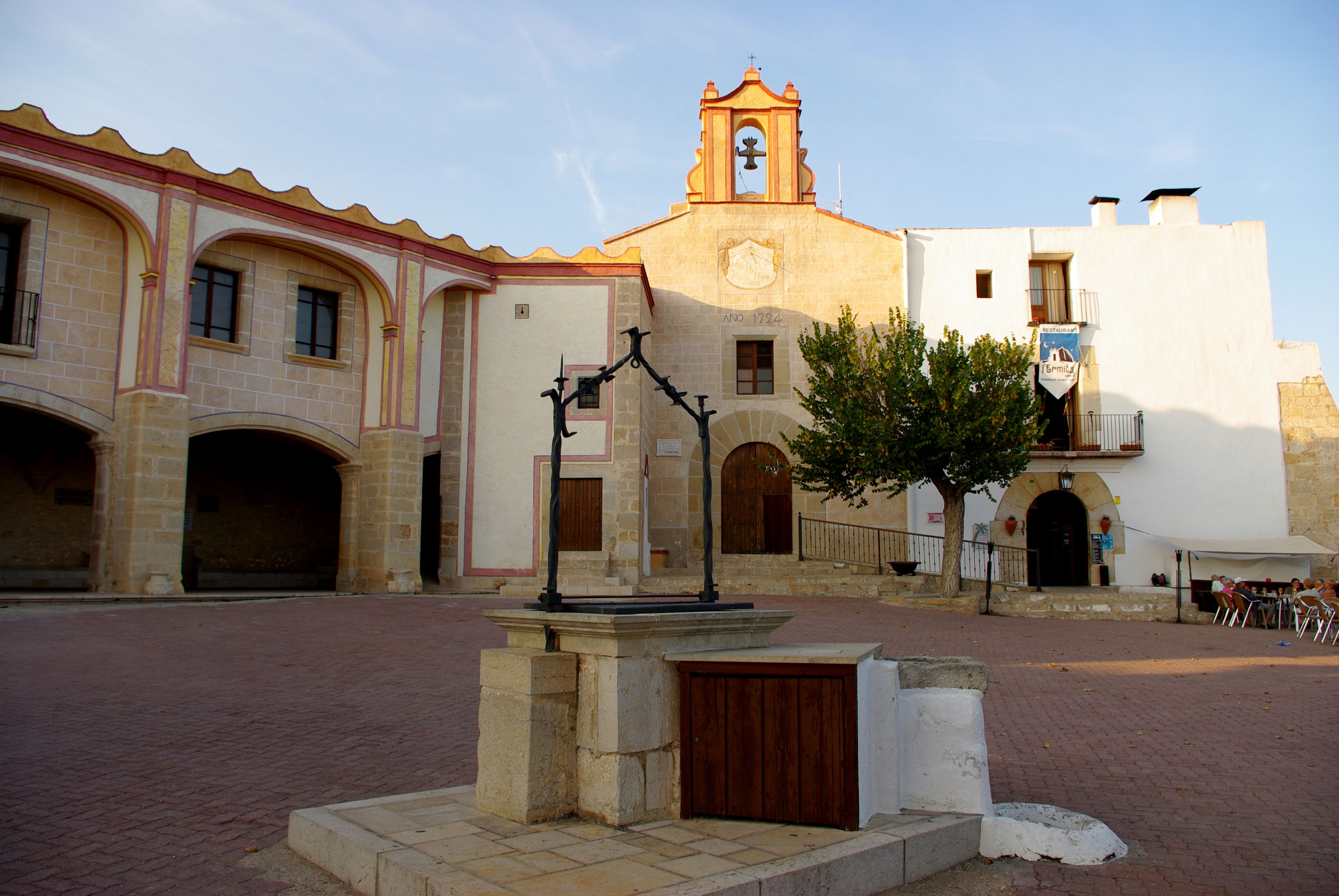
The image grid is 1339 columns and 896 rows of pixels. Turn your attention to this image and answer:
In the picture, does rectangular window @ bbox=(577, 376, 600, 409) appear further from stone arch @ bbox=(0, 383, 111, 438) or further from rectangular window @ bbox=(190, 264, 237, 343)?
stone arch @ bbox=(0, 383, 111, 438)

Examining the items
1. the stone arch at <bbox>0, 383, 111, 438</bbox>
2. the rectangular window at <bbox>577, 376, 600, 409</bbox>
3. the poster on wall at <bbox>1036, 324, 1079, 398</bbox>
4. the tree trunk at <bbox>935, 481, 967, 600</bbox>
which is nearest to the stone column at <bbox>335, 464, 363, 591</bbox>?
the stone arch at <bbox>0, 383, 111, 438</bbox>

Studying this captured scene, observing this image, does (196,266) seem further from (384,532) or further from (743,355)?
(743,355)

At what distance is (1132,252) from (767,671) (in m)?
22.3

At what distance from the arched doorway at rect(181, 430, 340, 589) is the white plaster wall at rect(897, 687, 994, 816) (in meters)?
16.3

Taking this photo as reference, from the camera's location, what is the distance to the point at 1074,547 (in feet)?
72.4

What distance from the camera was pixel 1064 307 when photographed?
2259 cm

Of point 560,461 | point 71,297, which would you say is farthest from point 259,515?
point 560,461

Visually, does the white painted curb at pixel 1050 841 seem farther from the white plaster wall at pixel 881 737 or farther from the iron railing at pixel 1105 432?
the iron railing at pixel 1105 432

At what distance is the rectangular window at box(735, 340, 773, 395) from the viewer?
22.5 metres

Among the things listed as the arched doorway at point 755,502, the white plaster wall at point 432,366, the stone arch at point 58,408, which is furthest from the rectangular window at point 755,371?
the stone arch at point 58,408

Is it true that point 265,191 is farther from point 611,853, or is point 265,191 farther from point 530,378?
point 611,853

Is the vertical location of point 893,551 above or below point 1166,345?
below

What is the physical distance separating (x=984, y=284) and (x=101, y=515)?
19203mm

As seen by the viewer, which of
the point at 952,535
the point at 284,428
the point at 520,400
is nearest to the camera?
the point at 284,428
